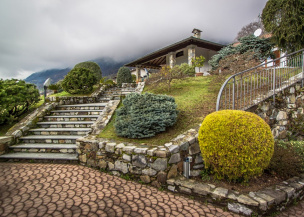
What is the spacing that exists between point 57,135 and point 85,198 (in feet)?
10.0

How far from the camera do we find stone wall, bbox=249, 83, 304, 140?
4727 millimetres

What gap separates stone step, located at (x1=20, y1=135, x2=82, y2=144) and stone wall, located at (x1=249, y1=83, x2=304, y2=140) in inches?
223

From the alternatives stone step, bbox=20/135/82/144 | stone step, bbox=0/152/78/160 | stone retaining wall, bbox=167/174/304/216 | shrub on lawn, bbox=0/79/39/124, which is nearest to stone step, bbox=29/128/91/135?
stone step, bbox=20/135/82/144

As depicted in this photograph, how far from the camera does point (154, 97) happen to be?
431 cm

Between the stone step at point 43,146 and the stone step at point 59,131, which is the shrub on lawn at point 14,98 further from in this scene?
the stone step at point 43,146

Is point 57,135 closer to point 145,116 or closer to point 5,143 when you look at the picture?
point 5,143

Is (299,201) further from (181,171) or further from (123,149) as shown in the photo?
(123,149)

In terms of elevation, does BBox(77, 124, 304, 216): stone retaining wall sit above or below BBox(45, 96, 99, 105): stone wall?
below

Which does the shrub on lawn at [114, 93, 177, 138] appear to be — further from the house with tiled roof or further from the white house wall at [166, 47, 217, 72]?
the white house wall at [166, 47, 217, 72]

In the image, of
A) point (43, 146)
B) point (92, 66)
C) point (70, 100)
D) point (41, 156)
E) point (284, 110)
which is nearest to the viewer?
point (41, 156)

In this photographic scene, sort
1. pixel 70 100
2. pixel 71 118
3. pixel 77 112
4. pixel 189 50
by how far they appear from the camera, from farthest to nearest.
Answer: pixel 189 50
pixel 70 100
pixel 77 112
pixel 71 118

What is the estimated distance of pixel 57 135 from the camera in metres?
5.00

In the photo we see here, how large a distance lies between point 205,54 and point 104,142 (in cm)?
1369

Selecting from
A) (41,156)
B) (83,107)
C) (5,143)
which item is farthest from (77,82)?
(41,156)
